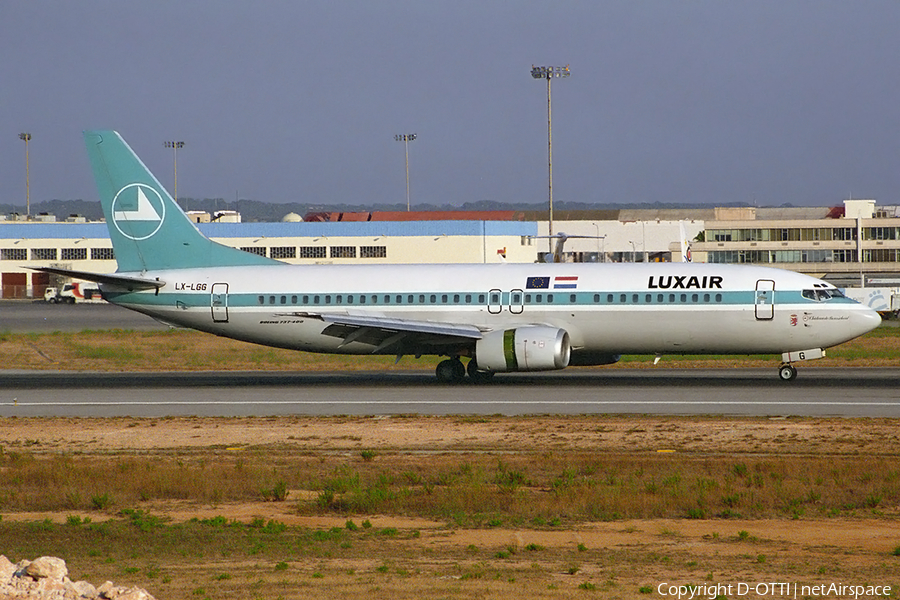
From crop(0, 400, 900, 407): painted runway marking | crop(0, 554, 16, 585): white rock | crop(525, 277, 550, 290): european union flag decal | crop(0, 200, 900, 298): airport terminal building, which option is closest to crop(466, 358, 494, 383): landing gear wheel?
crop(525, 277, 550, 290): european union flag decal

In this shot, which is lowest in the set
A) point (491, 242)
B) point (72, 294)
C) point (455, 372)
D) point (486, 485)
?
point (486, 485)

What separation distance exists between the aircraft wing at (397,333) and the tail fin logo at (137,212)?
297 inches

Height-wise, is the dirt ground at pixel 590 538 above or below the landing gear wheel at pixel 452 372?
below

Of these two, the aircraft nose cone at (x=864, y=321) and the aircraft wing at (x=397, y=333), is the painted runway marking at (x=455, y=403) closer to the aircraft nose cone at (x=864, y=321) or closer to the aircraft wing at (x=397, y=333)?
the aircraft wing at (x=397, y=333)

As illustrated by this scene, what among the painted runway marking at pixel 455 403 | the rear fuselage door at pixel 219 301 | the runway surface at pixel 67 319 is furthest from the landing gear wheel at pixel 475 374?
the runway surface at pixel 67 319

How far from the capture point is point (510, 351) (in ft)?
112

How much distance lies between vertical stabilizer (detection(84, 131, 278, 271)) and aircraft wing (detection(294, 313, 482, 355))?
206 inches

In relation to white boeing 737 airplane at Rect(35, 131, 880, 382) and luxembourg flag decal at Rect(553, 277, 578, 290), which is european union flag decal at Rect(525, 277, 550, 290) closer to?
white boeing 737 airplane at Rect(35, 131, 880, 382)

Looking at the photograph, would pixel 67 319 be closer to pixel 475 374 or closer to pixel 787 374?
pixel 475 374

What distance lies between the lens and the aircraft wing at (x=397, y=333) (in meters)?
34.7

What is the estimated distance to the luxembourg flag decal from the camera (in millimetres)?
35469

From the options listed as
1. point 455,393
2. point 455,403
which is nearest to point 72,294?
point 455,393

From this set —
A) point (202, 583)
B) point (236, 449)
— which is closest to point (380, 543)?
point (202, 583)

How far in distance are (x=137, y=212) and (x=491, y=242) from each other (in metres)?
74.8
